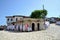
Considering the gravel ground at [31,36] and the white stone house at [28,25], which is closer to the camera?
the gravel ground at [31,36]

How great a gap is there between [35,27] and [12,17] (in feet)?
90.6

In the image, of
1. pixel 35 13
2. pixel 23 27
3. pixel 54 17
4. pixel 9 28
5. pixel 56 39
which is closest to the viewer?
pixel 56 39

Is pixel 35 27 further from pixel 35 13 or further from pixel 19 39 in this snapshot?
pixel 35 13

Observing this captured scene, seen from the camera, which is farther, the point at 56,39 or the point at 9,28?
the point at 9,28

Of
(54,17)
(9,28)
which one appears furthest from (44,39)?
(54,17)

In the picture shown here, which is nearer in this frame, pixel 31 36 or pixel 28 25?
pixel 31 36

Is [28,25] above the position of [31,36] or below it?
above

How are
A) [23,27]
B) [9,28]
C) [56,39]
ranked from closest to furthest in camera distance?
1. [56,39]
2. [23,27]
3. [9,28]

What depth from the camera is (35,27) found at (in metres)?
37.4

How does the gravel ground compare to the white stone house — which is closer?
the gravel ground

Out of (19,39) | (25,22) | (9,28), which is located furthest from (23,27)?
(19,39)

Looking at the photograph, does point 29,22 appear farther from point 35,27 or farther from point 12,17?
point 12,17

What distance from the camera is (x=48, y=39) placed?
2505 cm

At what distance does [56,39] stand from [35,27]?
522 inches
